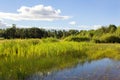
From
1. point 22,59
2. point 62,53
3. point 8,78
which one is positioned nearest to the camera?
point 8,78

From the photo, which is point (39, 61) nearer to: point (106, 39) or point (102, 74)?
point (102, 74)

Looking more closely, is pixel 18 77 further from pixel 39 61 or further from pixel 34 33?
pixel 34 33

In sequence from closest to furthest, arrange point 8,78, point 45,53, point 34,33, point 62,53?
point 8,78 < point 45,53 < point 62,53 < point 34,33

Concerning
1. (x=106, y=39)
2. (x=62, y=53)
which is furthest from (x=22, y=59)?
(x=106, y=39)

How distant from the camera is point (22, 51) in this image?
37.5 feet

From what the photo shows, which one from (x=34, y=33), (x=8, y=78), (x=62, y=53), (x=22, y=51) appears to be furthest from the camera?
(x=34, y=33)

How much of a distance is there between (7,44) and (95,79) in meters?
6.07

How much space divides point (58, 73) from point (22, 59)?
5.72 ft

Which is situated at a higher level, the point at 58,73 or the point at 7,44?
the point at 7,44

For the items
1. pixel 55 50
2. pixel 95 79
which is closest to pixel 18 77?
pixel 95 79

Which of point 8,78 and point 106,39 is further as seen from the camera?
point 106,39

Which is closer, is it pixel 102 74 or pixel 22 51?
pixel 102 74

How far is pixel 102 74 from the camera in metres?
8.92

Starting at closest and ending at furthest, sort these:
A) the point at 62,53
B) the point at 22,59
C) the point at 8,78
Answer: the point at 8,78 < the point at 22,59 < the point at 62,53
